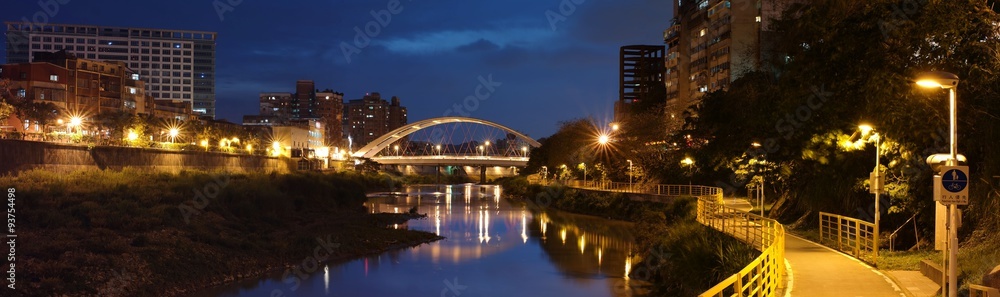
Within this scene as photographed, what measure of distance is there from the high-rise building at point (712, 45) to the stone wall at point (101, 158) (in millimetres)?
36541

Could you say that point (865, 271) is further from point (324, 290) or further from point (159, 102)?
point (159, 102)

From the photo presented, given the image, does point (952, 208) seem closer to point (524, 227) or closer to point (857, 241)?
point (857, 241)

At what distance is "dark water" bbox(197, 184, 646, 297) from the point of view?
2914 cm

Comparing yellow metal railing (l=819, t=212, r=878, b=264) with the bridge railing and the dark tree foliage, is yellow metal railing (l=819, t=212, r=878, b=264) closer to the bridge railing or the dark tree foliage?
the dark tree foliage

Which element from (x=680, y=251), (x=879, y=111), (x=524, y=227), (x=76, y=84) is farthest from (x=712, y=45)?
(x=76, y=84)

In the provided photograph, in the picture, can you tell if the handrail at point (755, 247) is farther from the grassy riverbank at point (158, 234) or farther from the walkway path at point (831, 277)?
the grassy riverbank at point (158, 234)

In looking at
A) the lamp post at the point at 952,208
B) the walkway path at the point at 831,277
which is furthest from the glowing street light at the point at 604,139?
the lamp post at the point at 952,208

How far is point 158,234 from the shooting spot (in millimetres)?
32031

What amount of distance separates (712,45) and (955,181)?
71446 mm

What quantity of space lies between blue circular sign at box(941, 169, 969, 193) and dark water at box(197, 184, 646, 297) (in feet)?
53.0

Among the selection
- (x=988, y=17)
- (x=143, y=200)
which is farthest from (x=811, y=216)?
(x=143, y=200)

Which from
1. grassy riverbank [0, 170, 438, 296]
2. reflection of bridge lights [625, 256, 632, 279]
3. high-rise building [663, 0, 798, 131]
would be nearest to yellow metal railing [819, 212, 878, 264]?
reflection of bridge lights [625, 256, 632, 279]

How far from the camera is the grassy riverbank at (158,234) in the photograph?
2566 cm

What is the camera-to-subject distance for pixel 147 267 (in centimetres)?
2736
